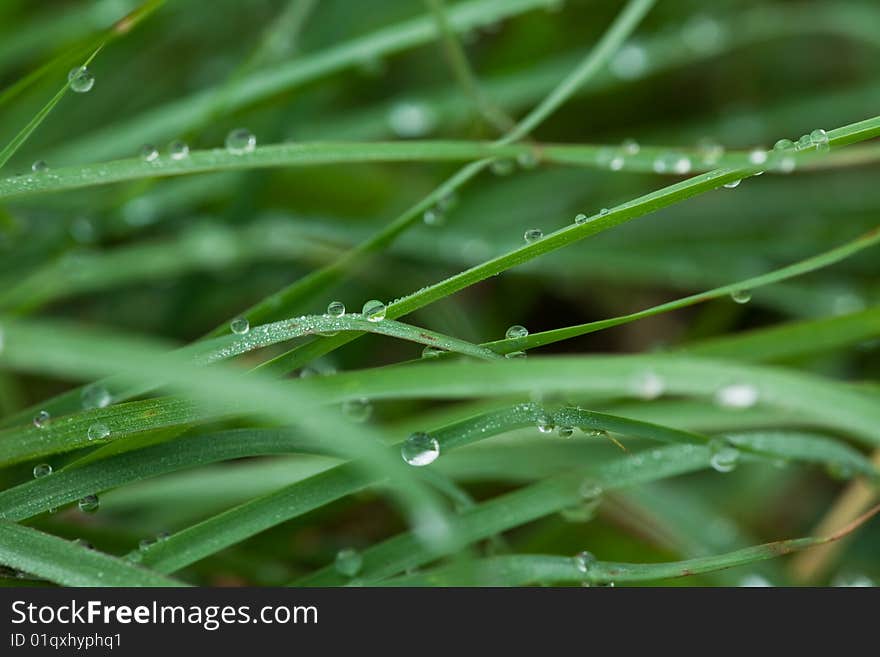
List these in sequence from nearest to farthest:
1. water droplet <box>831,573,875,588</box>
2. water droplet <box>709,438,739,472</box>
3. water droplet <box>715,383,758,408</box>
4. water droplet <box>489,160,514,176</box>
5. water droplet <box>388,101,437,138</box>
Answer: water droplet <box>715,383,758,408</box> → water droplet <box>709,438,739,472</box> → water droplet <box>489,160,514,176</box> → water droplet <box>831,573,875,588</box> → water droplet <box>388,101,437,138</box>

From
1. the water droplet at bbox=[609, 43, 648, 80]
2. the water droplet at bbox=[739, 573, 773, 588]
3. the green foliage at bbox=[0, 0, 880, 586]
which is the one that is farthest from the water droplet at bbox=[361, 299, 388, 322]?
the water droplet at bbox=[609, 43, 648, 80]

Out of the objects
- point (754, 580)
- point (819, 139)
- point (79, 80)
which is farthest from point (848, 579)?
point (79, 80)

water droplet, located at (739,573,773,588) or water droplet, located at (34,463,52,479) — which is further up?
water droplet, located at (34,463,52,479)

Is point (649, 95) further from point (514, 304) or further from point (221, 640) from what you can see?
point (221, 640)

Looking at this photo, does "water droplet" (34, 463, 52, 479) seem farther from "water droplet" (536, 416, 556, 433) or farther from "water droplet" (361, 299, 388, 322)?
"water droplet" (536, 416, 556, 433)

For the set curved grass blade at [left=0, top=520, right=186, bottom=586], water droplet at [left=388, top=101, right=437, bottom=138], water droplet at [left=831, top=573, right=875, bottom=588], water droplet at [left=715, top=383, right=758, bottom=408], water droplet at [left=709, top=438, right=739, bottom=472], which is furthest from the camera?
water droplet at [left=388, top=101, right=437, bottom=138]

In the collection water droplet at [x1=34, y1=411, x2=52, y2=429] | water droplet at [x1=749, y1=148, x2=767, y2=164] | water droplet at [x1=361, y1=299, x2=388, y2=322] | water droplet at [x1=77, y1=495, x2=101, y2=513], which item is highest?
water droplet at [x1=749, y1=148, x2=767, y2=164]

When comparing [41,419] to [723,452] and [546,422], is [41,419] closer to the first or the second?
[546,422]

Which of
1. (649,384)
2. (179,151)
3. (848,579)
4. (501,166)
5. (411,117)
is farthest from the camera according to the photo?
(411,117)
